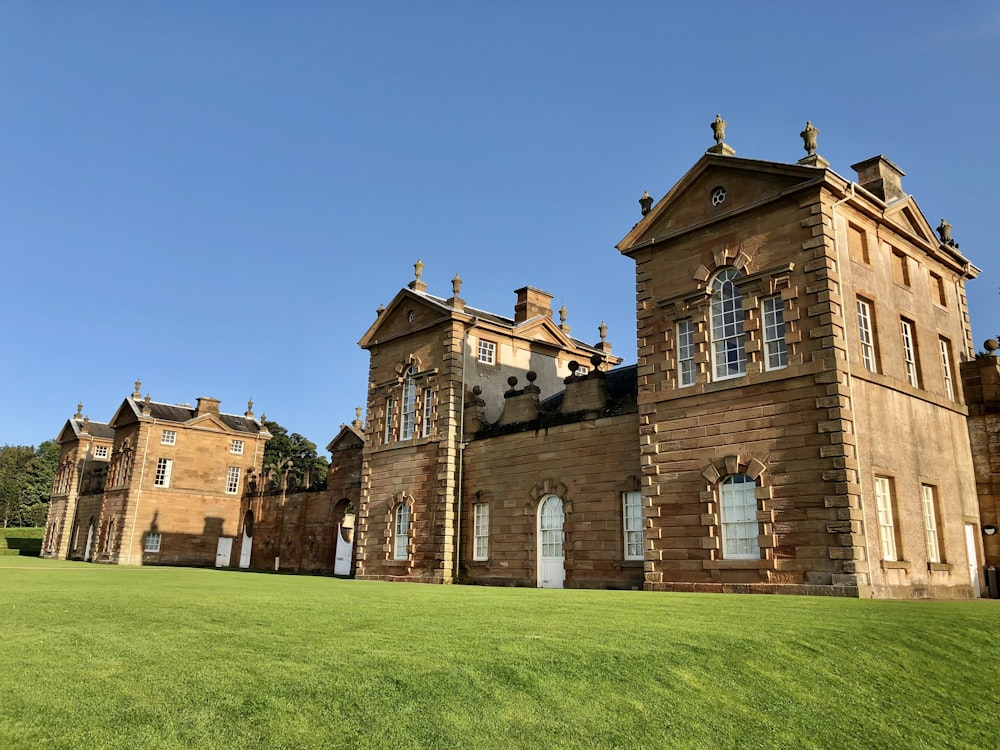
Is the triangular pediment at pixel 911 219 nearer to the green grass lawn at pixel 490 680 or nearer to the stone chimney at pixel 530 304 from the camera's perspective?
the green grass lawn at pixel 490 680

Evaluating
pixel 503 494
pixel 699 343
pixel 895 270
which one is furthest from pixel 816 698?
pixel 503 494

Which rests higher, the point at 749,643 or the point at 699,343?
the point at 699,343

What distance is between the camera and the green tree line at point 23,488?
10300 centimetres

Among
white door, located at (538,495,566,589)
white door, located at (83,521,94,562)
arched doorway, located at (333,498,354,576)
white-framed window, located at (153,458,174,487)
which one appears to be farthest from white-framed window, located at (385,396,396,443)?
white door, located at (83,521,94,562)

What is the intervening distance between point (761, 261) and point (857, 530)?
6.80m

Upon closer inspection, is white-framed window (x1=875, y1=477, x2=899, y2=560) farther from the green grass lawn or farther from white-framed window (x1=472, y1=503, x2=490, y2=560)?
white-framed window (x1=472, y1=503, x2=490, y2=560)

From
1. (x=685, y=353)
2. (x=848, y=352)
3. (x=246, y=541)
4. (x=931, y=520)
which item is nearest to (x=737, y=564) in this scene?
(x=931, y=520)

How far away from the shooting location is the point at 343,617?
10562 millimetres

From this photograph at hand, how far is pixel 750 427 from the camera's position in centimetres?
1855

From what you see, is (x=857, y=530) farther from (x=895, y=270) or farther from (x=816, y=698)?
(x=816, y=698)

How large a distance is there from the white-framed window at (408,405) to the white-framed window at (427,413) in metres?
0.59

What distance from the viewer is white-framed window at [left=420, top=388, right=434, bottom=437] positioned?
29672 millimetres

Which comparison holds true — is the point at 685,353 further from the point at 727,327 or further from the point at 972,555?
the point at 972,555

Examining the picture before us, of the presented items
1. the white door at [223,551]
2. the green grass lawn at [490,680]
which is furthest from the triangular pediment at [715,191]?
the white door at [223,551]
